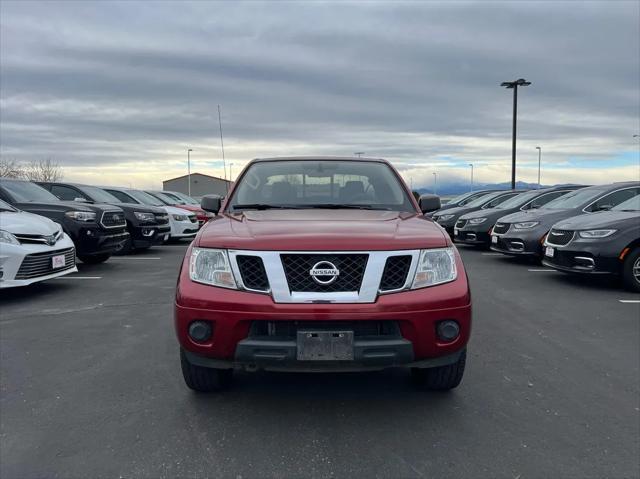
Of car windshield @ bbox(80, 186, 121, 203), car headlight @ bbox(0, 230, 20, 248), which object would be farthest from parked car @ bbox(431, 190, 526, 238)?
car headlight @ bbox(0, 230, 20, 248)

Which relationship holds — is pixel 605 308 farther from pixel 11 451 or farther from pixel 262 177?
pixel 11 451

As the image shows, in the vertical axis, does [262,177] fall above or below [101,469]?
above

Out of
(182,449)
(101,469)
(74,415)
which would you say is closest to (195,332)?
(182,449)

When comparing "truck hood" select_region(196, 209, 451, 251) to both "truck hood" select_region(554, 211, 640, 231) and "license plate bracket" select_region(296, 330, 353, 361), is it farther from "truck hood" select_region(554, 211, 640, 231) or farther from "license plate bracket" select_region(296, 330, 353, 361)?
"truck hood" select_region(554, 211, 640, 231)

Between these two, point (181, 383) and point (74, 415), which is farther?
point (181, 383)

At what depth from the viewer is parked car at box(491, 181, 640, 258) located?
9.15m

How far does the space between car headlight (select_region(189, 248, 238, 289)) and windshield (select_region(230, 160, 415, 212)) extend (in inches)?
43.8

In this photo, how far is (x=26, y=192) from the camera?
8773 mm

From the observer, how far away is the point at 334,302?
2.78 metres

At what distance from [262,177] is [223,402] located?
1955 mm

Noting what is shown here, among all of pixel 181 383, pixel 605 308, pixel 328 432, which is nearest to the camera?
pixel 328 432

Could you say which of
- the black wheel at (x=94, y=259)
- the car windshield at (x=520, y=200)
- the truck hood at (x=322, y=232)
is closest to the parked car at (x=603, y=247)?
the car windshield at (x=520, y=200)

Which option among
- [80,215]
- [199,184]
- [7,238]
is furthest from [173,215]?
[199,184]

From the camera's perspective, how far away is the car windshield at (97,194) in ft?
36.1
